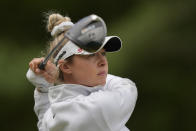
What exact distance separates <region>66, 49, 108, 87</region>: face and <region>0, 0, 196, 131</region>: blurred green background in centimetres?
166

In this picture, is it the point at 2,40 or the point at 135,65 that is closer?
the point at 135,65

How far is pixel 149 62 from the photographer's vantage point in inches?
129

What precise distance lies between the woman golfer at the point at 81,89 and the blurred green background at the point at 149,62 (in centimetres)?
161

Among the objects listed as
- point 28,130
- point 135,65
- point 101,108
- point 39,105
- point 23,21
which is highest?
point 101,108

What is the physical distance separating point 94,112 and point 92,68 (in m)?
0.17

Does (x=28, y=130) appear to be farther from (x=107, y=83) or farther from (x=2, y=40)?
(x=107, y=83)

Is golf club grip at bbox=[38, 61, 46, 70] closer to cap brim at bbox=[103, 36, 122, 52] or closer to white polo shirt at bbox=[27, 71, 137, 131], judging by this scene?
white polo shirt at bbox=[27, 71, 137, 131]

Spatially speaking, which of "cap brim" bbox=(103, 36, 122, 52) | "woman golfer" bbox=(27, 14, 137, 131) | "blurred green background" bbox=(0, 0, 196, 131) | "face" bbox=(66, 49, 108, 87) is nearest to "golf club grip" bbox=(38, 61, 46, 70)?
"woman golfer" bbox=(27, 14, 137, 131)

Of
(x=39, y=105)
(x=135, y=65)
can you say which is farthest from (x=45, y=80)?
(x=135, y=65)

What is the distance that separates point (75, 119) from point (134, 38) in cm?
188

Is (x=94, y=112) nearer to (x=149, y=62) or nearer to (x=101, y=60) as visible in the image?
(x=101, y=60)

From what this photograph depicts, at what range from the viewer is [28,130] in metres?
3.51

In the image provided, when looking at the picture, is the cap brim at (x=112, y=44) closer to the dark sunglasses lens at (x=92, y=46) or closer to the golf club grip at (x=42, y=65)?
the dark sunglasses lens at (x=92, y=46)

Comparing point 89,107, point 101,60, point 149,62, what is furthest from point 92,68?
point 149,62
